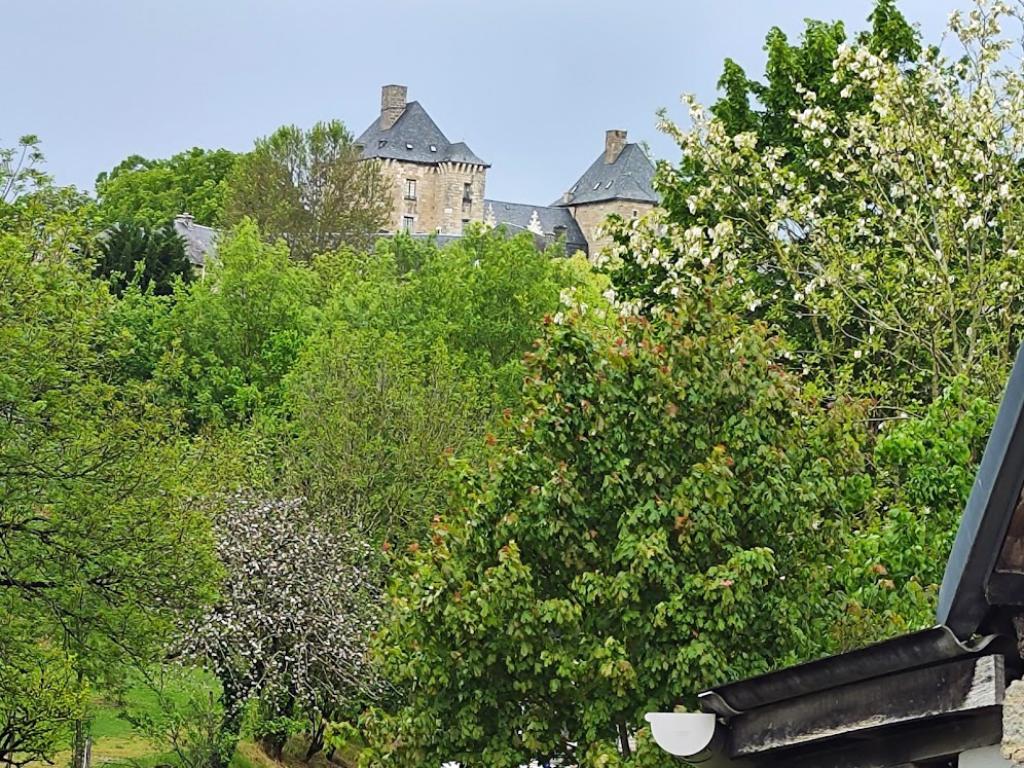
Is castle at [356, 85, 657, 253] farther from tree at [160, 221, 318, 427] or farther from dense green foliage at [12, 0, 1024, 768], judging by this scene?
dense green foliage at [12, 0, 1024, 768]

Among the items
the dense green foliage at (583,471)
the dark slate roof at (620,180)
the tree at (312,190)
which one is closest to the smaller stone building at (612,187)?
the dark slate roof at (620,180)

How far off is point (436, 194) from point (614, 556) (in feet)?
549

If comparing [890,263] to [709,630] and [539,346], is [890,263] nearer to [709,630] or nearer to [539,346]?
[539,346]

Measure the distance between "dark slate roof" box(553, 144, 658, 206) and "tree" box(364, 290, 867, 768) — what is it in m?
165

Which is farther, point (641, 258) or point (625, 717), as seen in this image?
point (641, 258)

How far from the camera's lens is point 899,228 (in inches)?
865

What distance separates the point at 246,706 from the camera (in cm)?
2661

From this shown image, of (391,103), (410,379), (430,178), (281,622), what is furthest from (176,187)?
(281,622)

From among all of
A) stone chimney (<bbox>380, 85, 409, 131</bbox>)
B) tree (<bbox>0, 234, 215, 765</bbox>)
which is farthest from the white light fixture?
stone chimney (<bbox>380, 85, 409, 131</bbox>)

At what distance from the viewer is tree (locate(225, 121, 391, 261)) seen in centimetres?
10294

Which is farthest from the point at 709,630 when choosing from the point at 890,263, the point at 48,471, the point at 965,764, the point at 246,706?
the point at 246,706

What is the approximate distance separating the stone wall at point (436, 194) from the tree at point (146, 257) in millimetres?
106585

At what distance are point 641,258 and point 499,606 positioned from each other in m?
12.6

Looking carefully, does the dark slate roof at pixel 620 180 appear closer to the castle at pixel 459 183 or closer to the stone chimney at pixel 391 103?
the castle at pixel 459 183
